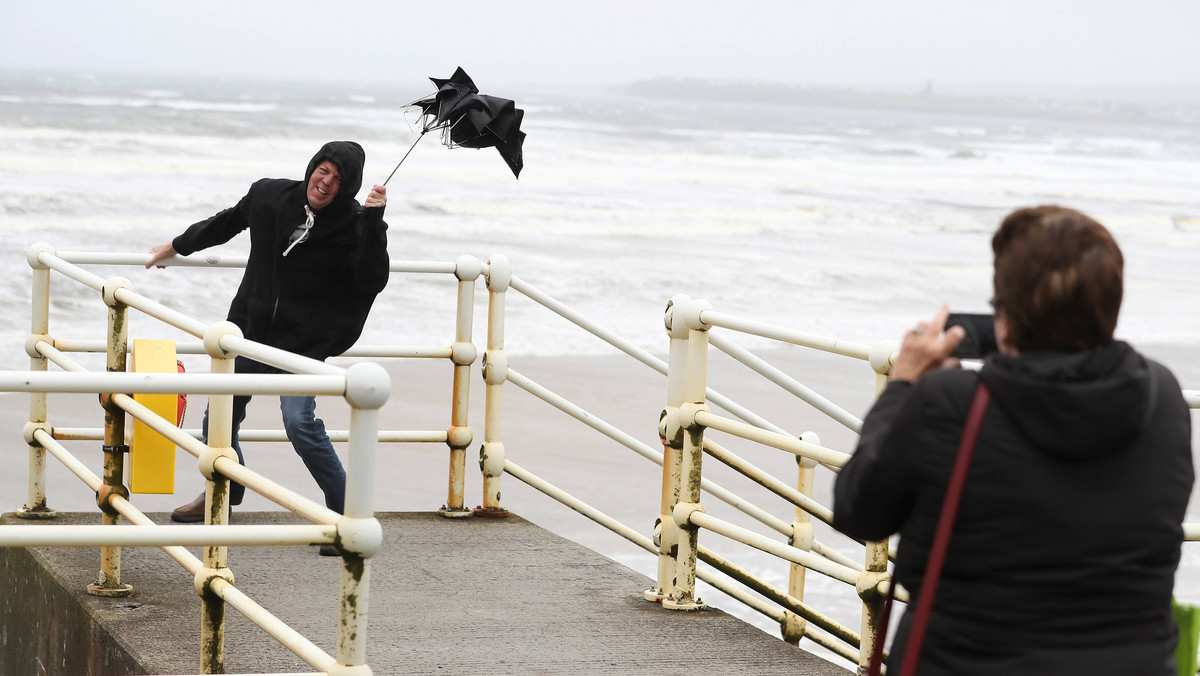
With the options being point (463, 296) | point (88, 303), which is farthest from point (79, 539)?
point (88, 303)

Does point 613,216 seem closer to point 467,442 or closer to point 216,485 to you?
point 467,442

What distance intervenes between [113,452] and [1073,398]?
3.19 metres

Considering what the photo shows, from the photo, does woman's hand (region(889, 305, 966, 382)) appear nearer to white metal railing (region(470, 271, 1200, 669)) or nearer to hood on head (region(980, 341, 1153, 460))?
hood on head (region(980, 341, 1153, 460))

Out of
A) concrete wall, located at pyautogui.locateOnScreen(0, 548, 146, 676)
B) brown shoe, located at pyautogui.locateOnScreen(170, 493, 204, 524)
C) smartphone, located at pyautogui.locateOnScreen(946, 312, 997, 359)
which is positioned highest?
smartphone, located at pyautogui.locateOnScreen(946, 312, 997, 359)

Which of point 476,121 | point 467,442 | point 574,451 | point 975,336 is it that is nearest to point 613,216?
point 574,451

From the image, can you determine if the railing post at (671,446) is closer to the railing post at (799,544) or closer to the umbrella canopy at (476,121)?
the railing post at (799,544)

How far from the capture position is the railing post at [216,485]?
3385 mm

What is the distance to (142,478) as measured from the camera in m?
4.11

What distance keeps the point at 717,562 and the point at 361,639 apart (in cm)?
183

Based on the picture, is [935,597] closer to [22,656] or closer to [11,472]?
[22,656]

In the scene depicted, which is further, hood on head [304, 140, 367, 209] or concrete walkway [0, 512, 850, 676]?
hood on head [304, 140, 367, 209]

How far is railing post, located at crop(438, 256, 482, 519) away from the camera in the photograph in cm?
555

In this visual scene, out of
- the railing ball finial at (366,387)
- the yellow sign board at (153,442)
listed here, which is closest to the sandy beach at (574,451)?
the yellow sign board at (153,442)

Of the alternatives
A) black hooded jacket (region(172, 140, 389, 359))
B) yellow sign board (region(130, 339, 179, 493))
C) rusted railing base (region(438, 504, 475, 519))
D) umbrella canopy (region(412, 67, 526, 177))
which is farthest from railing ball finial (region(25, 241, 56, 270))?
rusted railing base (region(438, 504, 475, 519))
